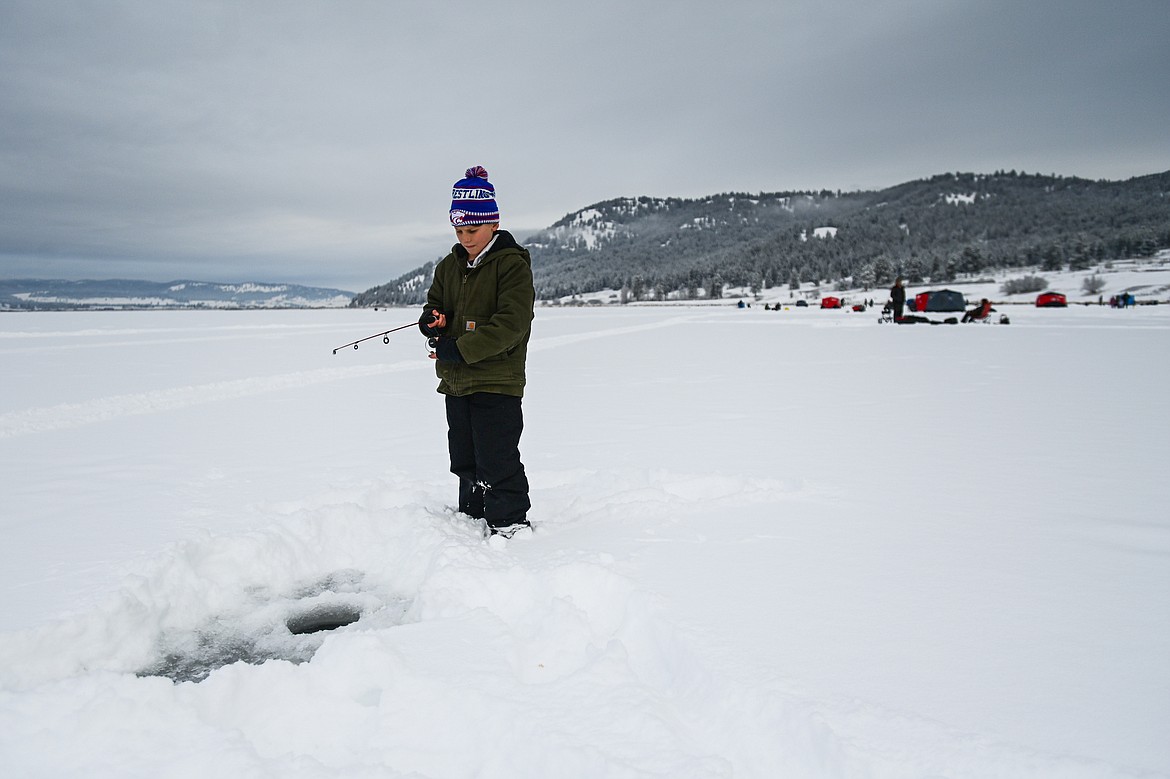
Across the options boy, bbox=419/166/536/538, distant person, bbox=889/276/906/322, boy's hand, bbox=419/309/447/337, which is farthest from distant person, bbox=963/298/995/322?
boy's hand, bbox=419/309/447/337

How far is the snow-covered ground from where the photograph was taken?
1.82 m

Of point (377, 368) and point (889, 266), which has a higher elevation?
point (889, 266)

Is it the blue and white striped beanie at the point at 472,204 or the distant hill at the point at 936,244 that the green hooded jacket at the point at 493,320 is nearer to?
the blue and white striped beanie at the point at 472,204

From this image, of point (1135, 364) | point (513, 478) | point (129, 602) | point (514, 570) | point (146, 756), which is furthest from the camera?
point (1135, 364)

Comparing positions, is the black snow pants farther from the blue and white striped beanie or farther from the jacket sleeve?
the blue and white striped beanie

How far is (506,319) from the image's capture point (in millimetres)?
3336

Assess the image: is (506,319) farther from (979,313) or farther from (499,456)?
(979,313)

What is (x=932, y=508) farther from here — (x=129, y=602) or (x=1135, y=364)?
(x=1135, y=364)

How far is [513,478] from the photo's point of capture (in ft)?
11.7

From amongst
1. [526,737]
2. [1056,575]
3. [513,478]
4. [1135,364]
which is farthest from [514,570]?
[1135,364]

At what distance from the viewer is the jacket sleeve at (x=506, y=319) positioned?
3303 mm

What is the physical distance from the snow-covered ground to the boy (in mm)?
321

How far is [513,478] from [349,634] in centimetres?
137

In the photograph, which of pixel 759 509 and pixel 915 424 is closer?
pixel 759 509
